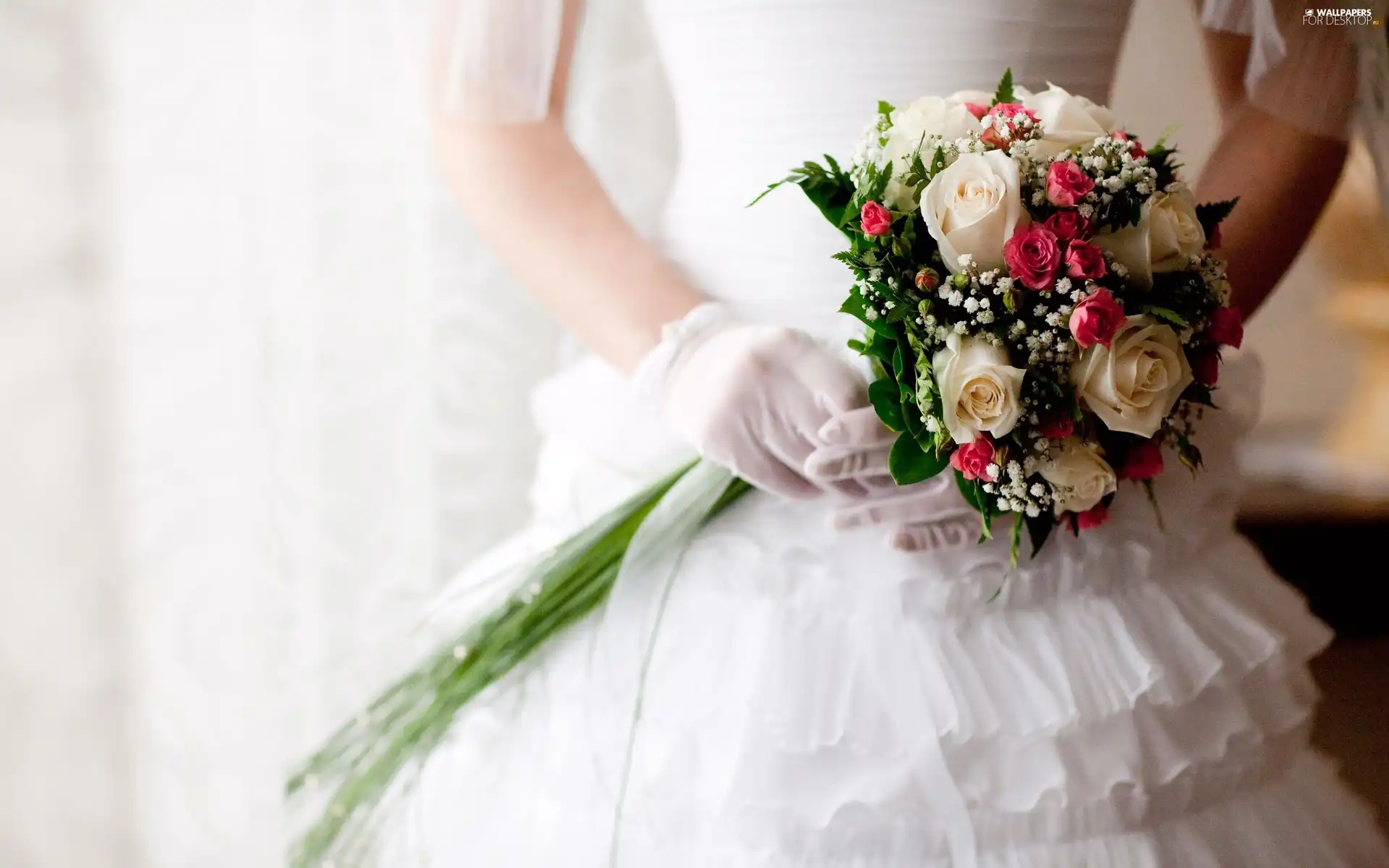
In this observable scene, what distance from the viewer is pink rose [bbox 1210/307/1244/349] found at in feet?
2.34

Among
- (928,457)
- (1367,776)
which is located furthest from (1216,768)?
(1367,776)

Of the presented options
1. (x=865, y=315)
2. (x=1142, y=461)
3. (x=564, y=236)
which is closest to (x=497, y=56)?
(x=564, y=236)

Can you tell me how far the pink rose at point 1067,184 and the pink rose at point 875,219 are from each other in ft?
0.35

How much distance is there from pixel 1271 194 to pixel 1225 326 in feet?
1.02

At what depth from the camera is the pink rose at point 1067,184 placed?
650mm

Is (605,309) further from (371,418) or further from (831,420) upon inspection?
(371,418)

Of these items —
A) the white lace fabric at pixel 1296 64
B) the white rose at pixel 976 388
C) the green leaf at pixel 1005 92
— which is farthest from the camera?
the white lace fabric at pixel 1296 64

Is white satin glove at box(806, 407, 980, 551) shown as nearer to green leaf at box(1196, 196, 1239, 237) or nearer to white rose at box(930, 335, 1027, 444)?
white rose at box(930, 335, 1027, 444)

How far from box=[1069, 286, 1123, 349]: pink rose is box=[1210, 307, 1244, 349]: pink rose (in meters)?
0.12

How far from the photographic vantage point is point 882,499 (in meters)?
0.72

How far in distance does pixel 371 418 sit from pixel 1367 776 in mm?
1715

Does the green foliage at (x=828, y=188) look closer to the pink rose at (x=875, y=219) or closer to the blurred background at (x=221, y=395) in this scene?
the pink rose at (x=875, y=219)
